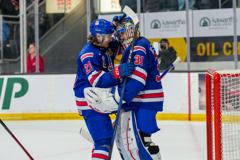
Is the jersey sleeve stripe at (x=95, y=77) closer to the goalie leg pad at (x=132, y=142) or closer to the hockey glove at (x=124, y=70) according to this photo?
the hockey glove at (x=124, y=70)

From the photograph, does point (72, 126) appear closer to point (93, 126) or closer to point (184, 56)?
point (184, 56)

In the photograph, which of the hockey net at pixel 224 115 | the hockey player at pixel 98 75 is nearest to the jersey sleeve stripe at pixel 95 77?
the hockey player at pixel 98 75

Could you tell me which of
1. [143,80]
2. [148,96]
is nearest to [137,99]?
[148,96]

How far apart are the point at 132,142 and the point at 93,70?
1.45 ft

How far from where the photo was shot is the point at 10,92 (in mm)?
8734

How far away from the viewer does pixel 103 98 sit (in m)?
3.47

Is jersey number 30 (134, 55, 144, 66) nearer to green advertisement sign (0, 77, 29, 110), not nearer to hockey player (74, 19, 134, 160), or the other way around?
hockey player (74, 19, 134, 160)

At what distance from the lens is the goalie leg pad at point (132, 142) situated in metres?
3.49

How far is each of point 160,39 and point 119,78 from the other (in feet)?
19.9

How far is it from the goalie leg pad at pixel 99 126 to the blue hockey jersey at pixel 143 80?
0.69 ft

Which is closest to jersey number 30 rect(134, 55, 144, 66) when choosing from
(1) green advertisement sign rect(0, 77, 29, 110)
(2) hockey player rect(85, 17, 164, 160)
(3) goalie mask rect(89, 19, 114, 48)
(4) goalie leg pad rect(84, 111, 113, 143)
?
(2) hockey player rect(85, 17, 164, 160)

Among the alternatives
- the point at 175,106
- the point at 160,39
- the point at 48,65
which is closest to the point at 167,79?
the point at 175,106

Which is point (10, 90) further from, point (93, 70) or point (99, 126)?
point (93, 70)

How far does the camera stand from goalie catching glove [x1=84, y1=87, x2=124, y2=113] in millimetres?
3477
